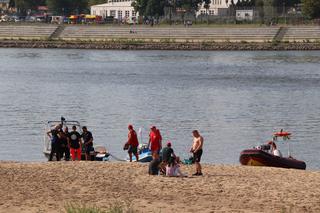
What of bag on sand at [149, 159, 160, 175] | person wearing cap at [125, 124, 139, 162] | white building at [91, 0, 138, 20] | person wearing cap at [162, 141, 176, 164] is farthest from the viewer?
white building at [91, 0, 138, 20]

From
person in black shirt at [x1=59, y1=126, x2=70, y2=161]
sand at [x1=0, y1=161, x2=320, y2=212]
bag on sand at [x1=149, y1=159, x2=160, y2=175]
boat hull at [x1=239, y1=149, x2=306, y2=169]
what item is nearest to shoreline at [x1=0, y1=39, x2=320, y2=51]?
boat hull at [x1=239, y1=149, x2=306, y2=169]

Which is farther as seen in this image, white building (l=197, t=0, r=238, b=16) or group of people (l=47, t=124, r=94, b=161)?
white building (l=197, t=0, r=238, b=16)

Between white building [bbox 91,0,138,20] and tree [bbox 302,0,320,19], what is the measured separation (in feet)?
129

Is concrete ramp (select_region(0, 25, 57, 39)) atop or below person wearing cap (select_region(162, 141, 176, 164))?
below

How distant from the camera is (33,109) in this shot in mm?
61938

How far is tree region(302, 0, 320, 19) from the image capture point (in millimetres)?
144125

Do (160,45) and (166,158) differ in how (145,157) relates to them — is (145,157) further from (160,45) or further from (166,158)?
(160,45)

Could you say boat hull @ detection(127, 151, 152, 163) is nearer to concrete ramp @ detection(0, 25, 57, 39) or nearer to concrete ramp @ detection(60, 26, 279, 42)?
concrete ramp @ detection(60, 26, 279, 42)

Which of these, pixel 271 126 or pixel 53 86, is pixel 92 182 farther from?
pixel 53 86

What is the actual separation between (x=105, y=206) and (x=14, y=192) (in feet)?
9.30

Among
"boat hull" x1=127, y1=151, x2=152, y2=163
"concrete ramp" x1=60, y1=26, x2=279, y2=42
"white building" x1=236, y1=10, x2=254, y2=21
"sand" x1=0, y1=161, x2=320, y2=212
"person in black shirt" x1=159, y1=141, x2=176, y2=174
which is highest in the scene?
"person in black shirt" x1=159, y1=141, x2=176, y2=174

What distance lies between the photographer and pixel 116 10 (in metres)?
182

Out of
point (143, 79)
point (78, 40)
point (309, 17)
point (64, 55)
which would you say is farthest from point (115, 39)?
point (143, 79)

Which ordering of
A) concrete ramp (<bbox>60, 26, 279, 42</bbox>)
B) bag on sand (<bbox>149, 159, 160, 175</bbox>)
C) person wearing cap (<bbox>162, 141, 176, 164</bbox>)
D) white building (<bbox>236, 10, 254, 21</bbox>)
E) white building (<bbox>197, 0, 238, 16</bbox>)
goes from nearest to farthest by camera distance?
person wearing cap (<bbox>162, 141, 176, 164</bbox>) → bag on sand (<bbox>149, 159, 160, 175</bbox>) → concrete ramp (<bbox>60, 26, 279, 42</bbox>) → white building (<bbox>236, 10, 254, 21</bbox>) → white building (<bbox>197, 0, 238, 16</bbox>)
